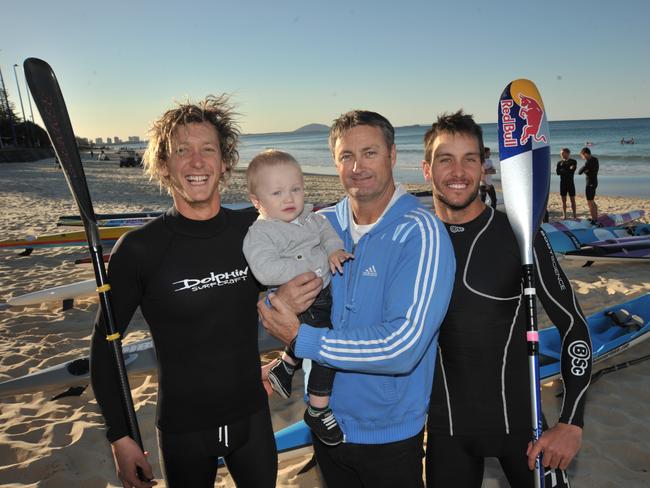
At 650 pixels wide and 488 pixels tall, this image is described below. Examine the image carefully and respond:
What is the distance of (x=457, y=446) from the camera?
2180 millimetres

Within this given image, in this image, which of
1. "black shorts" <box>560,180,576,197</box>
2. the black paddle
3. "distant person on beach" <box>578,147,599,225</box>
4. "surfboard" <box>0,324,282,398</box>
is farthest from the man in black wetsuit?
"black shorts" <box>560,180,576,197</box>

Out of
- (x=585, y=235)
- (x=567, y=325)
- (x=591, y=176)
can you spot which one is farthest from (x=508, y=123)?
(x=591, y=176)

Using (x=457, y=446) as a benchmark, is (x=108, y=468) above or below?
below

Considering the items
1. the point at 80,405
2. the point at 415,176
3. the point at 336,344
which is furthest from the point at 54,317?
the point at 415,176

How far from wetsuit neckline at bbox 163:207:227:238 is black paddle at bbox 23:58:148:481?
36cm

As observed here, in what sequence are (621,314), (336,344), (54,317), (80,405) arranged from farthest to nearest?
1. (54,317)
2. (621,314)
3. (80,405)
4. (336,344)

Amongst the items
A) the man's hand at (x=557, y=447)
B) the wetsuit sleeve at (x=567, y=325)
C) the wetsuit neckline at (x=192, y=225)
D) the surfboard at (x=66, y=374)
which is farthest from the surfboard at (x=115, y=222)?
the man's hand at (x=557, y=447)

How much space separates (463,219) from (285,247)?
38.7 inches

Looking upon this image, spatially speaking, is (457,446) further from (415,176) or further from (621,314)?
(415,176)

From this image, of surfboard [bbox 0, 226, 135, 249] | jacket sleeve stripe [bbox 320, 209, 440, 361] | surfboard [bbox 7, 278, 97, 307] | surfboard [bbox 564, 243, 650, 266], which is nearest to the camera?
jacket sleeve stripe [bbox 320, 209, 440, 361]

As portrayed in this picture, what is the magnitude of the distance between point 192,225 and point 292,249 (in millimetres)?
520

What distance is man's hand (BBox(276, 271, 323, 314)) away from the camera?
6.24 feet

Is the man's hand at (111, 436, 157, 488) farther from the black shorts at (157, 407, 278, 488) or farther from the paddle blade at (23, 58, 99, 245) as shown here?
the paddle blade at (23, 58, 99, 245)

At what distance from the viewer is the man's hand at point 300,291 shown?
6.24 feet
